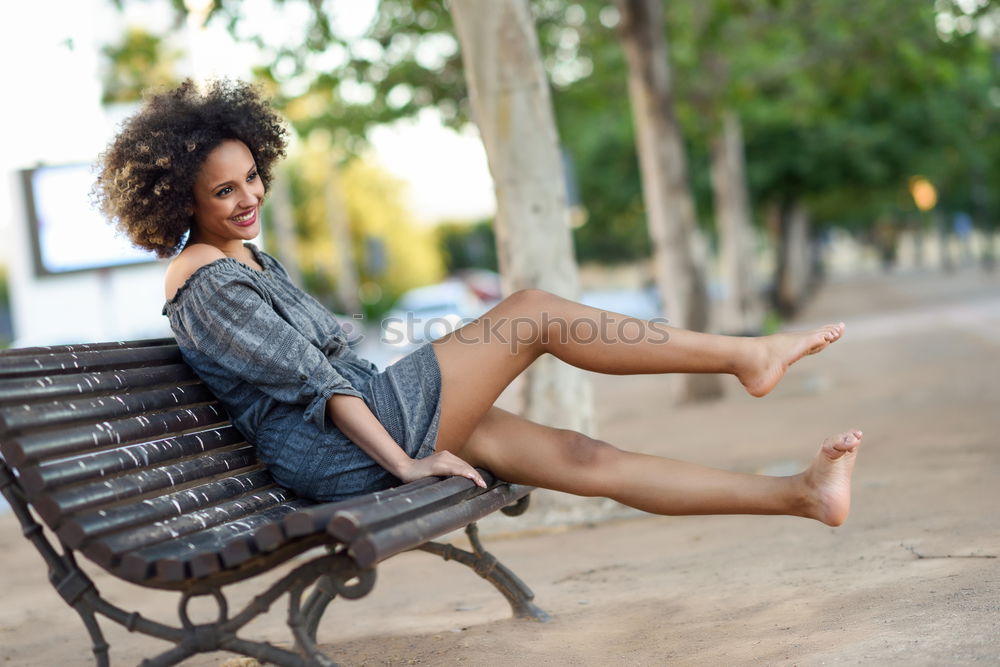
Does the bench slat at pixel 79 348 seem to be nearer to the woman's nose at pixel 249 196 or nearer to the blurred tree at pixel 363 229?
the woman's nose at pixel 249 196

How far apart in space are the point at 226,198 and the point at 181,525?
1.10m

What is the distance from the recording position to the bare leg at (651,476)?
3244 millimetres

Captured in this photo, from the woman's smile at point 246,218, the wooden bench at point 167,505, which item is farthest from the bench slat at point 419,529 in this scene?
the woman's smile at point 246,218

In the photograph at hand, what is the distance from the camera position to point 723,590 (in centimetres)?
408

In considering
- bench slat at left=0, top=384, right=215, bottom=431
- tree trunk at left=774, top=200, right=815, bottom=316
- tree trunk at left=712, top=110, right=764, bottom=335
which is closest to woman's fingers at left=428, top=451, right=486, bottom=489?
bench slat at left=0, top=384, right=215, bottom=431

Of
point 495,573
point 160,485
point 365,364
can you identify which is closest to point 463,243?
point 495,573

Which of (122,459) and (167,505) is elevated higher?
(122,459)

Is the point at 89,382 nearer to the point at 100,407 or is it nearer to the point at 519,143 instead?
the point at 100,407

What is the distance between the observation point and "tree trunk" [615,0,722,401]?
428 inches

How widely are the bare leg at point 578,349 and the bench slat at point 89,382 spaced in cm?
79

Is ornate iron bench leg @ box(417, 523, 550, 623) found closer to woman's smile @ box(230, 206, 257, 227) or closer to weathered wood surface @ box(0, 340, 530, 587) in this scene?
weathered wood surface @ box(0, 340, 530, 587)

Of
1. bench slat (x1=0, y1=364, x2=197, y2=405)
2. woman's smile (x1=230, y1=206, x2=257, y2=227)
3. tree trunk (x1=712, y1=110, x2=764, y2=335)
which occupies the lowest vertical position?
tree trunk (x1=712, y1=110, x2=764, y2=335)

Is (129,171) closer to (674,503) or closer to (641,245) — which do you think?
(674,503)

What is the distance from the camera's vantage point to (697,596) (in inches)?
159
